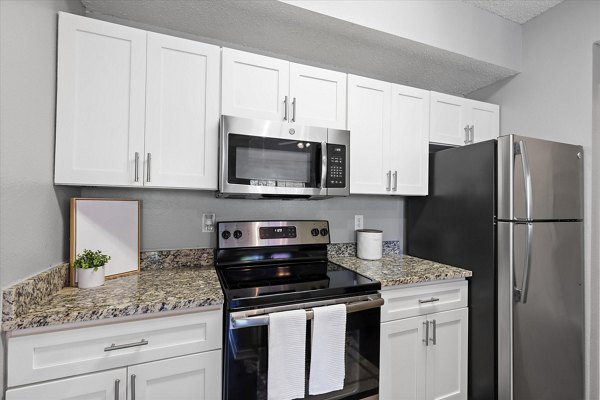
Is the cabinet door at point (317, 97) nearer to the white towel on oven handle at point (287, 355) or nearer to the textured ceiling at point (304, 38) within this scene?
the textured ceiling at point (304, 38)

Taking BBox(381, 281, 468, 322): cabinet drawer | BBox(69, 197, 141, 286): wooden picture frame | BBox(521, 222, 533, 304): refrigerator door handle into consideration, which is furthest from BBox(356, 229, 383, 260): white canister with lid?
BBox(69, 197, 141, 286): wooden picture frame

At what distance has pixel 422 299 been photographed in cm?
165

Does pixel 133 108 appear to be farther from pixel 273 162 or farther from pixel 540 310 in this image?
pixel 540 310

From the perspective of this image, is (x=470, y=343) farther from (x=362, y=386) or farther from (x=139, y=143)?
(x=139, y=143)

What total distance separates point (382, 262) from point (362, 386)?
793 millimetres

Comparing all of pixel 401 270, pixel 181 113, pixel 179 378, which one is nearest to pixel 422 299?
pixel 401 270

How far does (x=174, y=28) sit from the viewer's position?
69.2 inches

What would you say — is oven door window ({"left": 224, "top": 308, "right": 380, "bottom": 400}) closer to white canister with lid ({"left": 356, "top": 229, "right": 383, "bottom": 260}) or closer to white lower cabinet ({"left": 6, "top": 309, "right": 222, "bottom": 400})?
white lower cabinet ({"left": 6, "top": 309, "right": 222, "bottom": 400})

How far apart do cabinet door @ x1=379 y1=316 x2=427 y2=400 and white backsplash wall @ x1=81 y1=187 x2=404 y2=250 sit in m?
0.77

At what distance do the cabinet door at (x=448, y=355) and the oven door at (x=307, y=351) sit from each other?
0.42 metres

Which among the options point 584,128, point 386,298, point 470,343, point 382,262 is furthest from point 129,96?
point 584,128

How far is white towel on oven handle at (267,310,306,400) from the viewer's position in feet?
4.00

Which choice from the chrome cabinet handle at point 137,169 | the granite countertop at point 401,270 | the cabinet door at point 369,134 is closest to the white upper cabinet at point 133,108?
the chrome cabinet handle at point 137,169

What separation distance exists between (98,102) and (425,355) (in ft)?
7.10
